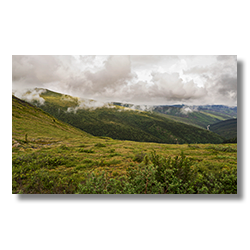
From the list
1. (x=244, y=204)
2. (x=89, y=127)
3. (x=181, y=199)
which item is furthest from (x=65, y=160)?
(x=89, y=127)

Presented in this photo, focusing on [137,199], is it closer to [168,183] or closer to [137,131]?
[168,183]

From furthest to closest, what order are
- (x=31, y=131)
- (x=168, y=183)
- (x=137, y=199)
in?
1. (x=31, y=131)
2. (x=137, y=199)
3. (x=168, y=183)

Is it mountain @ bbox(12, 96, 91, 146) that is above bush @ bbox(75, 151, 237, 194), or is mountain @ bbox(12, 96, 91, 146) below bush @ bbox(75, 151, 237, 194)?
above

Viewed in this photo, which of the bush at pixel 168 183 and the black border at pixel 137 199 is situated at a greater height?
the bush at pixel 168 183

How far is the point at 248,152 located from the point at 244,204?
1.98 metres

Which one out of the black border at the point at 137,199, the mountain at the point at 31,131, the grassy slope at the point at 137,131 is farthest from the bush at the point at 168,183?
the grassy slope at the point at 137,131

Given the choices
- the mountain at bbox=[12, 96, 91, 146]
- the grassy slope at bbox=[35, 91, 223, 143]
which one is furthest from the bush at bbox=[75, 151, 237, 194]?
the grassy slope at bbox=[35, 91, 223, 143]

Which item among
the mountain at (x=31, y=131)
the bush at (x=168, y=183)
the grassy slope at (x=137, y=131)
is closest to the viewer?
the bush at (x=168, y=183)

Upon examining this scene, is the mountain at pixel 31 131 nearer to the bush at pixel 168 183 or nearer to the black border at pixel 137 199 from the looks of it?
the black border at pixel 137 199

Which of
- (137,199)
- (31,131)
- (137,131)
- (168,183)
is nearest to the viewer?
(168,183)

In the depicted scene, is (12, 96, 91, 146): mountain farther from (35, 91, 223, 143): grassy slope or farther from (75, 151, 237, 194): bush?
(35, 91, 223, 143): grassy slope

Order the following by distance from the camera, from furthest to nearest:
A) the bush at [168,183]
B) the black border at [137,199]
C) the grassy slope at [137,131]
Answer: the grassy slope at [137,131] → the black border at [137,199] → the bush at [168,183]

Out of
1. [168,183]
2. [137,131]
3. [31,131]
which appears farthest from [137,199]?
[137,131]

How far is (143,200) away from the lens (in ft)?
14.9
